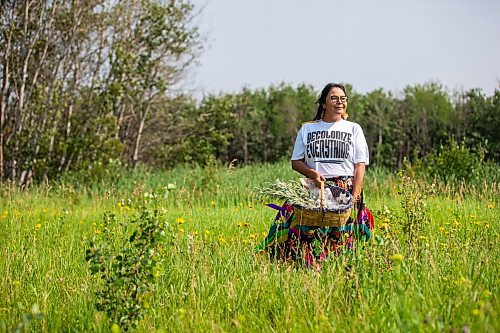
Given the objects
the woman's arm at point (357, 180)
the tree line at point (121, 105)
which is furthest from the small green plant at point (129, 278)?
the tree line at point (121, 105)

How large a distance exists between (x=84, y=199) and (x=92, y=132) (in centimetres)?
452

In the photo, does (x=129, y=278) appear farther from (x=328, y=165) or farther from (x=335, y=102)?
(x=335, y=102)

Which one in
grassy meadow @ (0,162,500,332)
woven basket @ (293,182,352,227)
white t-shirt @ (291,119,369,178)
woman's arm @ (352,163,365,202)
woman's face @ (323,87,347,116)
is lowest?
grassy meadow @ (0,162,500,332)

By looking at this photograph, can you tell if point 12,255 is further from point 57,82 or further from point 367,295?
point 57,82

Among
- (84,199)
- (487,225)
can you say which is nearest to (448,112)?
(84,199)

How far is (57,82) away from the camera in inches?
531

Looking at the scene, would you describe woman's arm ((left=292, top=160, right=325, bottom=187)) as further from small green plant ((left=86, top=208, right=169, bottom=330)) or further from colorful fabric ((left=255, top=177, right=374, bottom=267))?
small green plant ((left=86, top=208, right=169, bottom=330))

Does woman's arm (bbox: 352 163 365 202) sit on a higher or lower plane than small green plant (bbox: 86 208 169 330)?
higher

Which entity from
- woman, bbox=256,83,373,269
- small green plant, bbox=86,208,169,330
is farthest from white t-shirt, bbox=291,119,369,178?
small green plant, bbox=86,208,169,330

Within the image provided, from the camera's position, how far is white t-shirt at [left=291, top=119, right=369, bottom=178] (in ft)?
15.7

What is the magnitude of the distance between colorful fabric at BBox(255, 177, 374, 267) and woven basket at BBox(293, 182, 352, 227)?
168 mm

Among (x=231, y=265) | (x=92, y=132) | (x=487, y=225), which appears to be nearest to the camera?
(x=231, y=265)

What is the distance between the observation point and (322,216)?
4.23 metres

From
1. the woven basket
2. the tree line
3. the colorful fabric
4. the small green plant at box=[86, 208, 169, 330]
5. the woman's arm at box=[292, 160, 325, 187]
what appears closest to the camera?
the small green plant at box=[86, 208, 169, 330]
